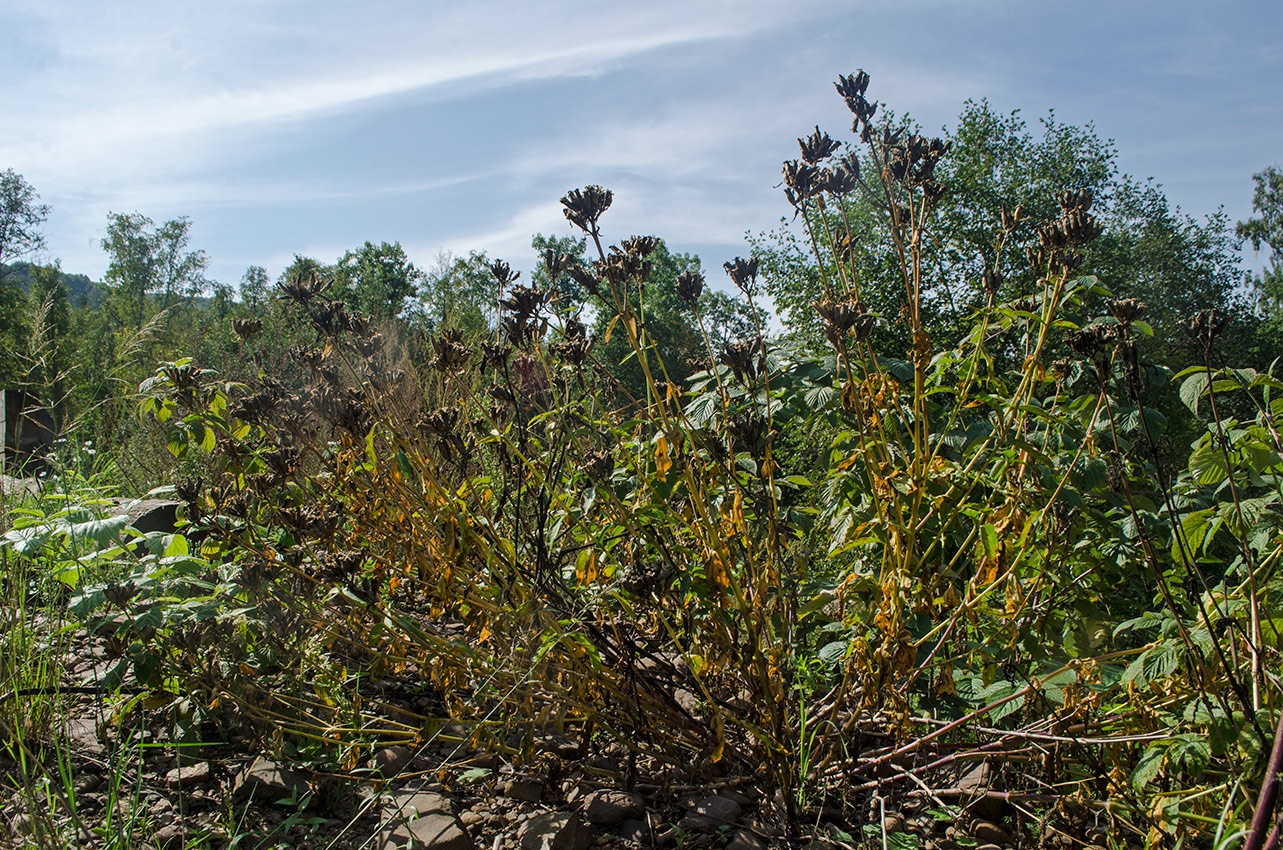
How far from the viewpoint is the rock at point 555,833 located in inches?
66.3

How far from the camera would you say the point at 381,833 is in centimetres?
173

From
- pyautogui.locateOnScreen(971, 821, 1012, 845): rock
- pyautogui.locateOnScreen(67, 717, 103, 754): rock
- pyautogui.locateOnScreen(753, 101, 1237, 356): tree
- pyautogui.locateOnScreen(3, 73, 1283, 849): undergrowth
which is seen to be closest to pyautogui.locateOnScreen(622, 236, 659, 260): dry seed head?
pyautogui.locateOnScreen(3, 73, 1283, 849): undergrowth

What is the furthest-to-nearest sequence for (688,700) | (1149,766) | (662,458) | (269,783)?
1. (688,700)
2. (269,783)
3. (662,458)
4. (1149,766)

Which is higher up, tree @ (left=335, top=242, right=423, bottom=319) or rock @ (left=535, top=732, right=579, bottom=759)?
tree @ (left=335, top=242, right=423, bottom=319)

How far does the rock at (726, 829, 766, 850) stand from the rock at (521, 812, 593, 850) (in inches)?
13.3

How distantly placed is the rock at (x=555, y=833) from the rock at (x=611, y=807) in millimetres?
87

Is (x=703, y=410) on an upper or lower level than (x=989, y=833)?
upper

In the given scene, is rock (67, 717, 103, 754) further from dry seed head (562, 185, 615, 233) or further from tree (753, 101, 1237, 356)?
tree (753, 101, 1237, 356)

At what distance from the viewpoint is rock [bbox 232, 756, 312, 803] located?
1890mm

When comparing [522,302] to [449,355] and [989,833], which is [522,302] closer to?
[449,355]

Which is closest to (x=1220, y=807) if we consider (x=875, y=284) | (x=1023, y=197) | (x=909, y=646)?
(x=909, y=646)

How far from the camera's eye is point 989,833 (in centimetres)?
174

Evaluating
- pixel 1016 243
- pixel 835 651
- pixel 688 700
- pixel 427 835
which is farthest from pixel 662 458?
pixel 1016 243

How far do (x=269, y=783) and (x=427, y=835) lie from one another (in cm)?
50
